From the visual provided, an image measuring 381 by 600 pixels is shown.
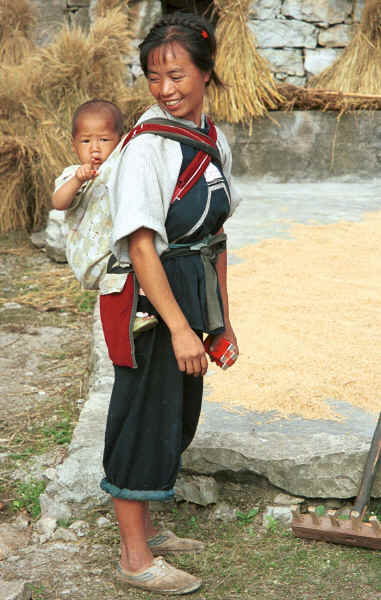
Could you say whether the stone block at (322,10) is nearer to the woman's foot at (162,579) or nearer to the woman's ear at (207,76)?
the woman's ear at (207,76)

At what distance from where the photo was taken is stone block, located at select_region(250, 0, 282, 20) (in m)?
Result: 7.36

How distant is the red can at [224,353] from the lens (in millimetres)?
1961

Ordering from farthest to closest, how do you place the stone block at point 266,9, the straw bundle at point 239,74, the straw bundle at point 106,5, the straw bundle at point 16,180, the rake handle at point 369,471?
1. the stone block at point 266,9
2. the straw bundle at point 106,5
3. the straw bundle at point 239,74
4. the straw bundle at point 16,180
5. the rake handle at point 369,471

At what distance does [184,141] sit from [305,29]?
20.5 feet

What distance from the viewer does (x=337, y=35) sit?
7.38 m

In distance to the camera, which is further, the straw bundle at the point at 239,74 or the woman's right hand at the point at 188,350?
the straw bundle at the point at 239,74

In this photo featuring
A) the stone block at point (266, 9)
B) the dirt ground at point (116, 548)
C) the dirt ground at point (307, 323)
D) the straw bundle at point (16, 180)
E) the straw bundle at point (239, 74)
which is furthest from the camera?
the stone block at point (266, 9)

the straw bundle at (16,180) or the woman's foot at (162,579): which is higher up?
the straw bundle at (16,180)

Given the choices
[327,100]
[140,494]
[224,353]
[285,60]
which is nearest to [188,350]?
[224,353]

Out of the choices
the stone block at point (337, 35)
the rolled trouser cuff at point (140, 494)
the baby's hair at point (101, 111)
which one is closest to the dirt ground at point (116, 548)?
the rolled trouser cuff at point (140, 494)

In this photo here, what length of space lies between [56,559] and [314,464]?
794 millimetres

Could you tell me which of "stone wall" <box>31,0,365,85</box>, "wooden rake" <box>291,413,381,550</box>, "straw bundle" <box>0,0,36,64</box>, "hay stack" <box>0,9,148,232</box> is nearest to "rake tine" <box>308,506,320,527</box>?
"wooden rake" <box>291,413,381,550</box>

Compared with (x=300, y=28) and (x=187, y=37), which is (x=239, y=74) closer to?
(x=300, y=28)

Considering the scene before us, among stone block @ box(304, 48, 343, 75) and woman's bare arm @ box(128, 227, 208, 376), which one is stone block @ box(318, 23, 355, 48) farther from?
woman's bare arm @ box(128, 227, 208, 376)
